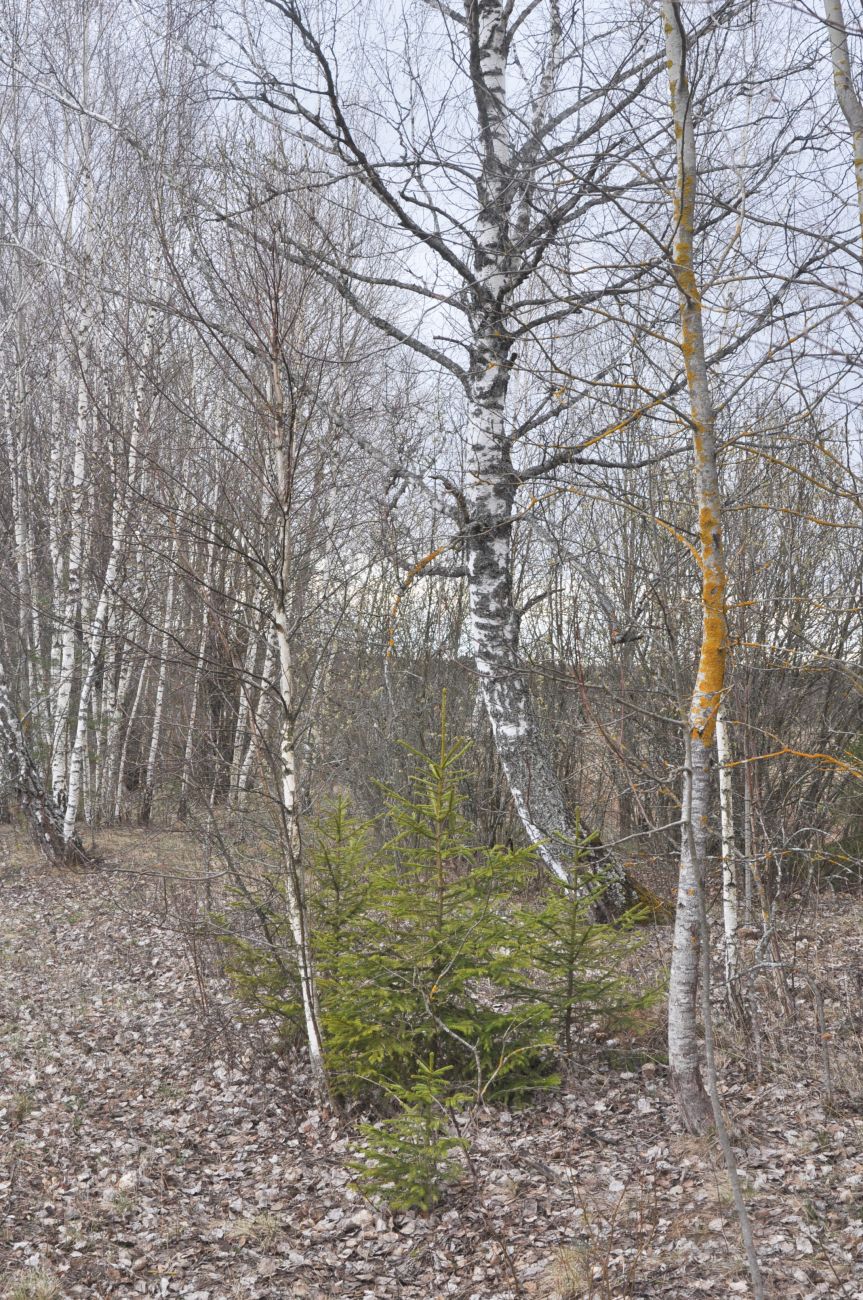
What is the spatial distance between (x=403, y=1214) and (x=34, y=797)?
26.4 ft

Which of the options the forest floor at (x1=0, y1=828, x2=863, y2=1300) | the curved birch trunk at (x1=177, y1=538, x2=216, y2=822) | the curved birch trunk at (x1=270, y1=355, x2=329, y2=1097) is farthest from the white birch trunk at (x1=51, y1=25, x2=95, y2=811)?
the curved birch trunk at (x1=270, y1=355, x2=329, y2=1097)

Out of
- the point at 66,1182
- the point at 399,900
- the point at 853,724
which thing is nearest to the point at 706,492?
the point at 399,900

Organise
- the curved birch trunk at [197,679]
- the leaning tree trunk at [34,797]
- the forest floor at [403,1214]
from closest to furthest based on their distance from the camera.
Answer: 1. the forest floor at [403,1214]
2. the curved birch trunk at [197,679]
3. the leaning tree trunk at [34,797]

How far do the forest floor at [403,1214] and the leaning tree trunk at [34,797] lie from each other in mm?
4668

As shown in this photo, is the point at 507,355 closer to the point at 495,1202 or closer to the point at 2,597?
the point at 495,1202

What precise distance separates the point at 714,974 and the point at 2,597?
11.4 meters

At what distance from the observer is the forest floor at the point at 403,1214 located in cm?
347

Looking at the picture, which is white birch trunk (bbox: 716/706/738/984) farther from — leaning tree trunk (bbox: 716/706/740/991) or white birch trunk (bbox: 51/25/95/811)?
white birch trunk (bbox: 51/25/95/811)

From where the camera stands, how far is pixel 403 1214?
412cm

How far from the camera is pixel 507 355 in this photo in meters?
7.15

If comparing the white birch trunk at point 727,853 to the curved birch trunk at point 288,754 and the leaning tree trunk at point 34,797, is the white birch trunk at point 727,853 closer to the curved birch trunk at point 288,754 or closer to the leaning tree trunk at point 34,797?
the curved birch trunk at point 288,754

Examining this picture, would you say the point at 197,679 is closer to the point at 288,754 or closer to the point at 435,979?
the point at 288,754

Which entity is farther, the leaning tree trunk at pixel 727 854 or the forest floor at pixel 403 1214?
the leaning tree trunk at pixel 727 854

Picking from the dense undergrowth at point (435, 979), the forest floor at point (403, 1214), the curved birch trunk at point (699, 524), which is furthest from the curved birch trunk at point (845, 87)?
the forest floor at point (403, 1214)
